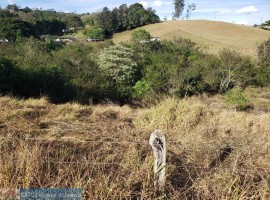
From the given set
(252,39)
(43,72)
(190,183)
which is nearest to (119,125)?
(190,183)

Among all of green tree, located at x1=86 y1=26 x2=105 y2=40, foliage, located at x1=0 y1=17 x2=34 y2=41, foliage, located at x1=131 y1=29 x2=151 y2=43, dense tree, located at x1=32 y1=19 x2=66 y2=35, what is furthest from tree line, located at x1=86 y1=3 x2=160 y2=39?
foliage, located at x1=131 y1=29 x2=151 y2=43

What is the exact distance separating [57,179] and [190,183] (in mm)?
1477

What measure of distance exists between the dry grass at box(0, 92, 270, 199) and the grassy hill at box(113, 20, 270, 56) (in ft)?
127

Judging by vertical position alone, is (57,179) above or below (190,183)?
above

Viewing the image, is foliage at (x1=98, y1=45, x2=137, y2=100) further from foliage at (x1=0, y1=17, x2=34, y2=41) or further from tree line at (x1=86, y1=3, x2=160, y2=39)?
tree line at (x1=86, y1=3, x2=160, y2=39)

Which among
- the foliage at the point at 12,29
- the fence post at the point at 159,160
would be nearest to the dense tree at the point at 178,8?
the foliage at the point at 12,29

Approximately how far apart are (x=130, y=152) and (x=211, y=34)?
56455 millimetres

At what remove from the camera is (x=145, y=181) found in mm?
3135

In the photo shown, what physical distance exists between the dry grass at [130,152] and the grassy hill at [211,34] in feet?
127

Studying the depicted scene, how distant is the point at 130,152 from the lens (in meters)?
4.03

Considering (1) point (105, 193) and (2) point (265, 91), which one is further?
(2) point (265, 91)

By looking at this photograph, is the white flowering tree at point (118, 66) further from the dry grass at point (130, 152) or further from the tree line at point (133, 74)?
the dry grass at point (130, 152)

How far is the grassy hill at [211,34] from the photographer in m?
48.5

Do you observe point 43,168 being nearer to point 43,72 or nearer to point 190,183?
point 190,183
